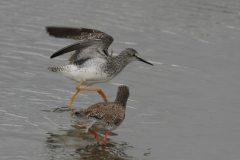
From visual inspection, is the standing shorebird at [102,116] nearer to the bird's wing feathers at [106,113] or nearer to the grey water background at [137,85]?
the bird's wing feathers at [106,113]

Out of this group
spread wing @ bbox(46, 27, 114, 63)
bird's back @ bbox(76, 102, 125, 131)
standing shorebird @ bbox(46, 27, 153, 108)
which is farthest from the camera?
standing shorebird @ bbox(46, 27, 153, 108)

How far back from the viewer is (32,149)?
23.9 ft

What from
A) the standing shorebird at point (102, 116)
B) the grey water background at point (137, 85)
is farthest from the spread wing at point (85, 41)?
the standing shorebird at point (102, 116)

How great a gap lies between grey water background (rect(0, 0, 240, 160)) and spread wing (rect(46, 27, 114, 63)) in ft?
3.64

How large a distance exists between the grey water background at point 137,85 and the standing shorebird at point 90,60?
2.08ft

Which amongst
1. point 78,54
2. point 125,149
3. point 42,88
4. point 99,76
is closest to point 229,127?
point 125,149

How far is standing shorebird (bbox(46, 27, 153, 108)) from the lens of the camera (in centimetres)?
1001

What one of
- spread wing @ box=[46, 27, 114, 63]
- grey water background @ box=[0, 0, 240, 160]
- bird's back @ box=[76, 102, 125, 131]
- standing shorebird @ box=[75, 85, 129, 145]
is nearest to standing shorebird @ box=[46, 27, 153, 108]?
spread wing @ box=[46, 27, 114, 63]

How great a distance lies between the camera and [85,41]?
31.3ft

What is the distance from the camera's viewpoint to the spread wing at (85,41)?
9656 millimetres

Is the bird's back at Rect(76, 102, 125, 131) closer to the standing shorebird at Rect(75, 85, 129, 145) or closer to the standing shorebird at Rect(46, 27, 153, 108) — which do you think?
the standing shorebird at Rect(75, 85, 129, 145)

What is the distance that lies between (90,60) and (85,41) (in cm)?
82

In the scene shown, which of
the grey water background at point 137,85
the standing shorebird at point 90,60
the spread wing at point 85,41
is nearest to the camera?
the grey water background at point 137,85

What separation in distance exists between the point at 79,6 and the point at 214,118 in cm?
1217
